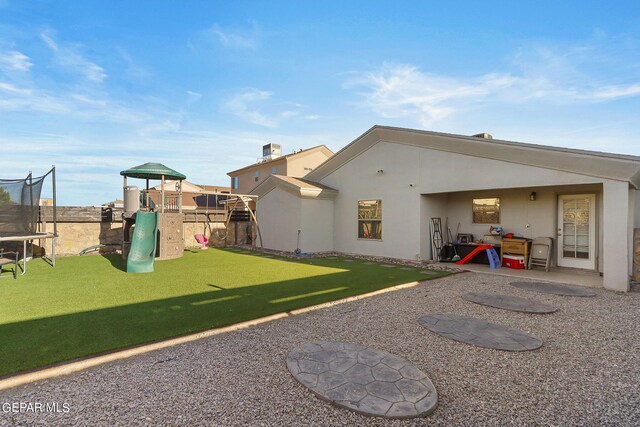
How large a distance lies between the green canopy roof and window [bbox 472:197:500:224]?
1080 centimetres

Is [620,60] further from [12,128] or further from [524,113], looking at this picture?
[12,128]

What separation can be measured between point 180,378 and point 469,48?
10649mm

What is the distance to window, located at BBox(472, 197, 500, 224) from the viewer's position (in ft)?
31.9

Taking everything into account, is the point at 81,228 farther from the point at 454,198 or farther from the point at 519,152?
the point at 519,152

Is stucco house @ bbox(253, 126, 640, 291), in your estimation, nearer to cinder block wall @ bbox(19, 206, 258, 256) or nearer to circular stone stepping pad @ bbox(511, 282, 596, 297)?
circular stone stepping pad @ bbox(511, 282, 596, 297)

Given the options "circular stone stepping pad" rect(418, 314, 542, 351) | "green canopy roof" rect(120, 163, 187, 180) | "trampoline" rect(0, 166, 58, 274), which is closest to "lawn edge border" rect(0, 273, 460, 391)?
"circular stone stepping pad" rect(418, 314, 542, 351)

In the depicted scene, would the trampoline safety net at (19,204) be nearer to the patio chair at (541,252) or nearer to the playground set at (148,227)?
the playground set at (148,227)

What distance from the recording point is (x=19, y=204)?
8.96m

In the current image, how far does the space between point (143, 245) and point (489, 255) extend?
10073mm

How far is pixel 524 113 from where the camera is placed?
10.3 meters

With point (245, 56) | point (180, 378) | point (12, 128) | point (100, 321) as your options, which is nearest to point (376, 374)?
point (180, 378)

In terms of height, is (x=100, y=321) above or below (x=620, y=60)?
below

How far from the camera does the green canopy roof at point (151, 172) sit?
1099 centimetres

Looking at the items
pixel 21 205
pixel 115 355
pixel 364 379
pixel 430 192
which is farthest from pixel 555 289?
pixel 21 205
